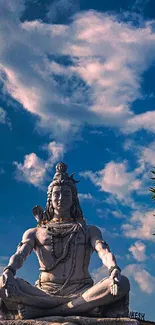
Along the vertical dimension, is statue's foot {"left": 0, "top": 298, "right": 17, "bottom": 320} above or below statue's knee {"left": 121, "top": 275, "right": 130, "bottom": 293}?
below

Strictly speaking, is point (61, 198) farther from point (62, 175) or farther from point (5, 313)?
point (5, 313)

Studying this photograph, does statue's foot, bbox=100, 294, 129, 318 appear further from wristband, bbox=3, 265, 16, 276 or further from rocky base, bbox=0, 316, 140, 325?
wristband, bbox=3, 265, 16, 276

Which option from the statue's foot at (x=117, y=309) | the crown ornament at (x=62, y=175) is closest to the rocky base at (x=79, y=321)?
the statue's foot at (x=117, y=309)

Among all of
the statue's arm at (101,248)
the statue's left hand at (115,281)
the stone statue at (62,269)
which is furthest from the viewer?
the statue's arm at (101,248)

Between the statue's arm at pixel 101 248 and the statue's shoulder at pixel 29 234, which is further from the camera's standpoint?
the statue's shoulder at pixel 29 234

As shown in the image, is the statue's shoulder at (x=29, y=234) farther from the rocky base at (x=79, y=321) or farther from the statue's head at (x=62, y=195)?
the rocky base at (x=79, y=321)

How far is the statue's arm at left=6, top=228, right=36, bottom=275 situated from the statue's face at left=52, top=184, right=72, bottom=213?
0.76m

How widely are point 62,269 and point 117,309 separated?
161 centimetres

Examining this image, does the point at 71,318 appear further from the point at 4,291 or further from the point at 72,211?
the point at 72,211

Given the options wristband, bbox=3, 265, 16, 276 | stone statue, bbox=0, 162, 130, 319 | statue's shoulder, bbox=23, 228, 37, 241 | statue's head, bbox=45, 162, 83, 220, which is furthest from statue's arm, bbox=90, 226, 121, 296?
wristband, bbox=3, 265, 16, 276

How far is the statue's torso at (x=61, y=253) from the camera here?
10.9m

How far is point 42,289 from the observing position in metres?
10.6

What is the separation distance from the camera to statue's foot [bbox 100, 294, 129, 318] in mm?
9750

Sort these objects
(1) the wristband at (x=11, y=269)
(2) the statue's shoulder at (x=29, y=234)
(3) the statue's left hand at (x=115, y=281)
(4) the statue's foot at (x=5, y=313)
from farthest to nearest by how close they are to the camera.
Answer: (2) the statue's shoulder at (x=29, y=234), (1) the wristband at (x=11, y=269), (4) the statue's foot at (x=5, y=313), (3) the statue's left hand at (x=115, y=281)
